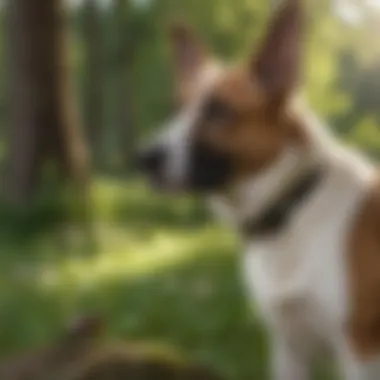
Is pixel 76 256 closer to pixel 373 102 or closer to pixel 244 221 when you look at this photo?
pixel 244 221

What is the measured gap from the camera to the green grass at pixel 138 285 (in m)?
1.41

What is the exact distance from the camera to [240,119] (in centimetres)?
136

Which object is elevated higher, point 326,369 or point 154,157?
point 154,157

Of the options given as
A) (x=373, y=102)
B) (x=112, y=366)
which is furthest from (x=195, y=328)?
A: (x=373, y=102)

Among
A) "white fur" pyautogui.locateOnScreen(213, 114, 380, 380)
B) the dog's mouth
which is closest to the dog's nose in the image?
the dog's mouth

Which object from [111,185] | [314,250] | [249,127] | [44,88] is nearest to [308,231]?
[314,250]

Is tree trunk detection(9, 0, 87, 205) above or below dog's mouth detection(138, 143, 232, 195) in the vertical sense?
above

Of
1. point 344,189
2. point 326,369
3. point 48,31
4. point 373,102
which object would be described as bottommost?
point 326,369

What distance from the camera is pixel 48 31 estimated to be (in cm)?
141

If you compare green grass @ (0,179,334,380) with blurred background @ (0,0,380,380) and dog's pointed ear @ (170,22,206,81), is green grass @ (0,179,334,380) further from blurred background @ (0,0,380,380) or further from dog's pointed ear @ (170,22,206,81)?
dog's pointed ear @ (170,22,206,81)

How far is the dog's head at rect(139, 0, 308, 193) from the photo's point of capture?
53.1 inches

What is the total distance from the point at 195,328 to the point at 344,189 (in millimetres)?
269

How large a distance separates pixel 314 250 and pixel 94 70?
0.37 m

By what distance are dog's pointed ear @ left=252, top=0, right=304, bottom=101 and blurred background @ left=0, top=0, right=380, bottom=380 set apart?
2.1 inches
